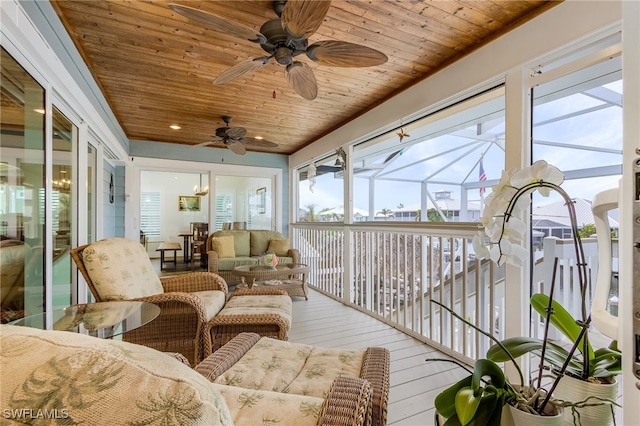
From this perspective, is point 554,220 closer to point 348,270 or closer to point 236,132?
point 348,270

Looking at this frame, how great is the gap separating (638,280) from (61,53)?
2955 mm

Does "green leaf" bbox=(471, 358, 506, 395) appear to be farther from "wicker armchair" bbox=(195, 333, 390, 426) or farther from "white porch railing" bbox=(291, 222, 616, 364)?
"white porch railing" bbox=(291, 222, 616, 364)

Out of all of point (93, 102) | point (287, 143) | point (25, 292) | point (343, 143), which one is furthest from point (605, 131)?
point (287, 143)

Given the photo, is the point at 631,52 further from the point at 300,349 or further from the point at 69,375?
the point at 300,349

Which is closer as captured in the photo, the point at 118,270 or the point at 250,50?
the point at 118,270

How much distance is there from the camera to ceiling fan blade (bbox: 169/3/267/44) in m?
1.45

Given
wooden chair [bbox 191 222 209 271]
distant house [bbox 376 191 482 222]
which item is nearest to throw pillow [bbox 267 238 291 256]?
wooden chair [bbox 191 222 209 271]

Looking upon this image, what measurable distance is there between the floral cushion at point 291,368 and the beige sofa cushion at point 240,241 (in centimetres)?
380

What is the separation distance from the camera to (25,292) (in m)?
1.68

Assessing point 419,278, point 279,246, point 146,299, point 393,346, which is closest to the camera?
point 146,299

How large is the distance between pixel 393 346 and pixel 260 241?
3.33 m

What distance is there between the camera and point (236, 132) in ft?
13.0

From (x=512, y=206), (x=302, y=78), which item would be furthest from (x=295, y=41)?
(x=512, y=206)

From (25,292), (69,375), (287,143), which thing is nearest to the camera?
(69,375)
